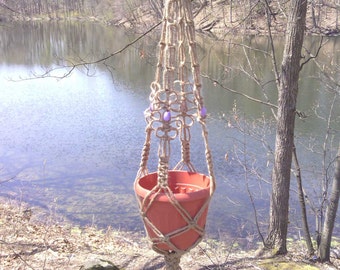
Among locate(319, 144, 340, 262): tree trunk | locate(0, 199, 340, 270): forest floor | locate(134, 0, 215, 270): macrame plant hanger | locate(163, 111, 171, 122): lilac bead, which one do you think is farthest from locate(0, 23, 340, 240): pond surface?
locate(163, 111, 171, 122): lilac bead

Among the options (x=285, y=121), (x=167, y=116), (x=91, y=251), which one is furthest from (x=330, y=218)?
(x=167, y=116)

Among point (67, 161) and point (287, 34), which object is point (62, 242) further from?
point (67, 161)

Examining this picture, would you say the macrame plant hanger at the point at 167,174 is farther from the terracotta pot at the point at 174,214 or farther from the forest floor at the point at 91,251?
the forest floor at the point at 91,251

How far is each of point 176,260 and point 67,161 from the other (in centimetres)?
686

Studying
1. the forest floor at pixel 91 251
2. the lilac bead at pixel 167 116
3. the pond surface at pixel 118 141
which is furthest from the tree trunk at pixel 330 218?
the lilac bead at pixel 167 116

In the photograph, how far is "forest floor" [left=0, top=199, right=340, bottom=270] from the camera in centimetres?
369

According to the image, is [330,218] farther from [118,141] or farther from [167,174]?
[118,141]

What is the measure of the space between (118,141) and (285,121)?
6148mm

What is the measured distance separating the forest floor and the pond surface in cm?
56

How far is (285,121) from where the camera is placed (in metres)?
3.60

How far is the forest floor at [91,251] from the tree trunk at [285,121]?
275 mm

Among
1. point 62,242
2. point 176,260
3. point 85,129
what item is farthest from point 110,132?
point 176,260

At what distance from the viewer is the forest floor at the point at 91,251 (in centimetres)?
369

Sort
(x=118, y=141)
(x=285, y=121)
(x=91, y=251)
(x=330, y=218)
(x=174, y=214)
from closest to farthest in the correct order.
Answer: (x=174, y=214) < (x=285, y=121) < (x=330, y=218) < (x=91, y=251) < (x=118, y=141)
